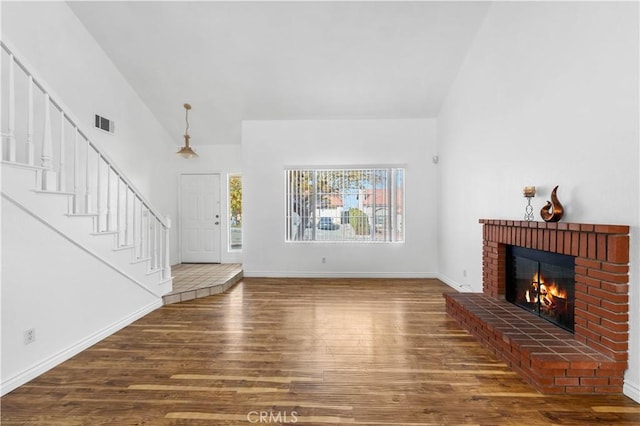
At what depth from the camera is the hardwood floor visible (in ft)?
6.16

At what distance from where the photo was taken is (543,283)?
9.41 feet

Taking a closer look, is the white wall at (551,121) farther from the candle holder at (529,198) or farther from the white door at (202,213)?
the white door at (202,213)

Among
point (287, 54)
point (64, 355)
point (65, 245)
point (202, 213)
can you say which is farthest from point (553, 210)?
point (202, 213)

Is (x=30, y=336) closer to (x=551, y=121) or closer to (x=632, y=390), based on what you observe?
(x=632, y=390)

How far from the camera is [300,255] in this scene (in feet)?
18.7

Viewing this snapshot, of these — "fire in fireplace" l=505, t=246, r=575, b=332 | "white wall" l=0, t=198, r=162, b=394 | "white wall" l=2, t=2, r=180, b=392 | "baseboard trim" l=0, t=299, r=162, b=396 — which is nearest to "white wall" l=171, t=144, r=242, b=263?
"white wall" l=2, t=2, r=180, b=392

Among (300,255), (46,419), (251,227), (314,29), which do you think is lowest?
(46,419)

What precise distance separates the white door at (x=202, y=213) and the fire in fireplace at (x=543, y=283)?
17.4ft

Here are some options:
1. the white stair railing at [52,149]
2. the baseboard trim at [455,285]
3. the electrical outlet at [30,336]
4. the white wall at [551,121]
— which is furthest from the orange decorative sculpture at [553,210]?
the electrical outlet at [30,336]

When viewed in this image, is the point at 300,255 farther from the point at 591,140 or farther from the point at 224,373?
the point at 591,140

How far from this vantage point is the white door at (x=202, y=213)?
658 centimetres

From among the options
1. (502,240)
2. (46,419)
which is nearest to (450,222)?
(502,240)

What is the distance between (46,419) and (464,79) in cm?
539

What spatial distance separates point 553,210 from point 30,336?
13.5 ft
